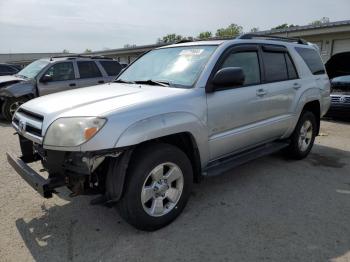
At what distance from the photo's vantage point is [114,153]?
123 inches

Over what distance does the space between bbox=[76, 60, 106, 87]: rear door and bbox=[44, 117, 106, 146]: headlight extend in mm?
7502

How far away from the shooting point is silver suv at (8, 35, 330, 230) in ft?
10.3

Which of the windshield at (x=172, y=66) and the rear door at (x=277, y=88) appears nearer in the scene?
the windshield at (x=172, y=66)

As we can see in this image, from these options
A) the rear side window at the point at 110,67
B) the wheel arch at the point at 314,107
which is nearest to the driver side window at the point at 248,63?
the wheel arch at the point at 314,107

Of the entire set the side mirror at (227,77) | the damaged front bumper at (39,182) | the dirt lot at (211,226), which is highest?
the side mirror at (227,77)

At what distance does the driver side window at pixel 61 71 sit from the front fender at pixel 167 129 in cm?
734

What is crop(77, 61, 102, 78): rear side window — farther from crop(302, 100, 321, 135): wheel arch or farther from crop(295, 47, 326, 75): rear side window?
crop(302, 100, 321, 135): wheel arch

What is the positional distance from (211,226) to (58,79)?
784 cm

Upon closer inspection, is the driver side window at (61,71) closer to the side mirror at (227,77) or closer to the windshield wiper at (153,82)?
the windshield wiper at (153,82)

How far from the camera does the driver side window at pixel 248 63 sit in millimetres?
4410

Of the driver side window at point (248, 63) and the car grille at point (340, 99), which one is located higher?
the driver side window at point (248, 63)

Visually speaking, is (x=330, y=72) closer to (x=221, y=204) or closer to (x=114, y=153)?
(x=221, y=204)

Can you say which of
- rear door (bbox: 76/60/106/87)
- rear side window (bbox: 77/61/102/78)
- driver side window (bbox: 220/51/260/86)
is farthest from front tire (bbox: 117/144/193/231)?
rear side window (bbox: 77/61/102/78)

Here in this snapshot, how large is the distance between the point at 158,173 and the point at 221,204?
3.57 feet
